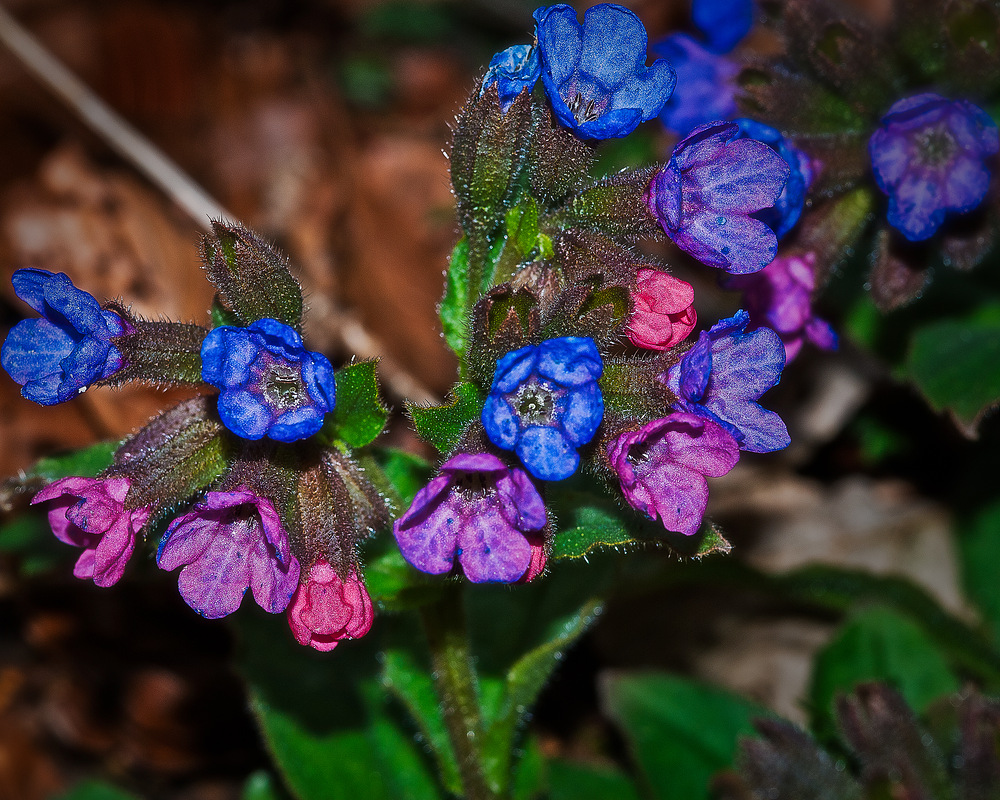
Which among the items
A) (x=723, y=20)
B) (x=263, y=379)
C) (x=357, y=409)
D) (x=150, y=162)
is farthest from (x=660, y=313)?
(x=150, y=162)

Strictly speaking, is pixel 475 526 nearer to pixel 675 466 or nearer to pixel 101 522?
pixel 675 466

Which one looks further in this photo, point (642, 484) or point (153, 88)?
point (153, 88)

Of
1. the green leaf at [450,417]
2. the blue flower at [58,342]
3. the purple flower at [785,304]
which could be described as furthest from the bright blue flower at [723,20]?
the blue flower at [58,342]

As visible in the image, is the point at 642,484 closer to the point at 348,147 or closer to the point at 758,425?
the point at 758,425

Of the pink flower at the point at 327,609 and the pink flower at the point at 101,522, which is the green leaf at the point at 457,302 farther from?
the pink flower at the point at 101,522

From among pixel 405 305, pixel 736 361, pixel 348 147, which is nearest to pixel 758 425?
pixel 736 361
